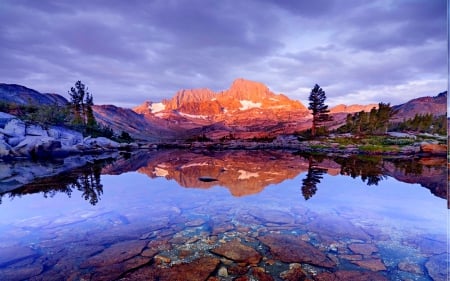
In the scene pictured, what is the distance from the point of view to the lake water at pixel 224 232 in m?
4.66

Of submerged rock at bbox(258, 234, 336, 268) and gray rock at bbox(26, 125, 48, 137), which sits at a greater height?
gray rock at bbox(26, 125, 48, 137)

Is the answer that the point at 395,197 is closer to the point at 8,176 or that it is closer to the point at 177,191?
the point at 177,191

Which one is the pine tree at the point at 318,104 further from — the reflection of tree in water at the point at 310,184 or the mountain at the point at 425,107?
the mountain at the point at 425,107

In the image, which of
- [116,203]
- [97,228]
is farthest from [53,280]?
[116,203]

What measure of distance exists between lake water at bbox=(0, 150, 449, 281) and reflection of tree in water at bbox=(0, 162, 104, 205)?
0.06 m

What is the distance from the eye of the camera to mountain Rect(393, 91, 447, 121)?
140 metres

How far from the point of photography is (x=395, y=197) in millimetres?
9953

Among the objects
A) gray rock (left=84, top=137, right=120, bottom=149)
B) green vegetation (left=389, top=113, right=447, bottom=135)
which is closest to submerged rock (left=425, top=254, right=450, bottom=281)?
gray rock (left=84, top=137, right=120, bottom=149)

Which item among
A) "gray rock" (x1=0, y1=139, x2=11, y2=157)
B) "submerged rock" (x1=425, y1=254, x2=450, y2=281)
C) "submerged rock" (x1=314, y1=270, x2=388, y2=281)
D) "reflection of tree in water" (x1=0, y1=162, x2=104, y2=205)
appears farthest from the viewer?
"gray rock" (x1=0, y1=139, x2=11, y2=157)

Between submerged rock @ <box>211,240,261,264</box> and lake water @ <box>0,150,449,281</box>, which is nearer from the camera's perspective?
lake water @ <box>0,150,449,281</box>

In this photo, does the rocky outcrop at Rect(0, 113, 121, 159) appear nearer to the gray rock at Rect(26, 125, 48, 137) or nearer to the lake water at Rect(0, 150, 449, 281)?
the gray rock at Rect(26, 125, 48, 137)

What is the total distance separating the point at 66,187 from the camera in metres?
11.5

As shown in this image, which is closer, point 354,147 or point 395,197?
point 395,197

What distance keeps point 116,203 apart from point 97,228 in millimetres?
2541
